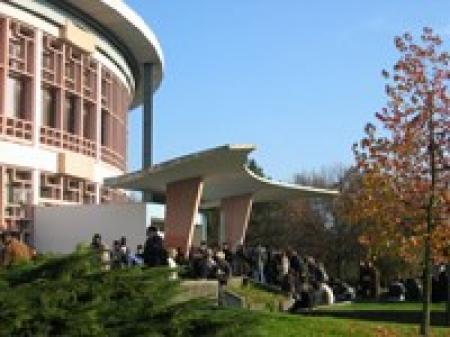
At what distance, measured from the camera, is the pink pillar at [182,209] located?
1405 inches

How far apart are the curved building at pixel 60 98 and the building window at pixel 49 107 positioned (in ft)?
0.14

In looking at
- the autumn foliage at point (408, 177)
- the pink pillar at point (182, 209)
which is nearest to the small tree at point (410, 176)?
the autumn foliage at point (408, 177)

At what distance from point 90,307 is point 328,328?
7643 millimetres

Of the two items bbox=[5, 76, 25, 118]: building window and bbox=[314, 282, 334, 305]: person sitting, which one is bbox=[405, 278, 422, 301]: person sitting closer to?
bbox=[314, 282, 334, 305]: person sitting

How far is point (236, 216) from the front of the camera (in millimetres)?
46500

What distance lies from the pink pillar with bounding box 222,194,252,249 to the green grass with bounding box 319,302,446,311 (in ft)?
62.4

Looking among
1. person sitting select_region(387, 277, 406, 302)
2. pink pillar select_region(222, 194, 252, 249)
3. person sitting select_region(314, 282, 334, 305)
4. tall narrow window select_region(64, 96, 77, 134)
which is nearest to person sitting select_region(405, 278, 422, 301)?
person sitting select_region(387, 277, 406, 302)

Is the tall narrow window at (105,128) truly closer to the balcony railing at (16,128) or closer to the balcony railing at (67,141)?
the balcony railing at (67,141)

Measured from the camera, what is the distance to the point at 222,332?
8.53 metres

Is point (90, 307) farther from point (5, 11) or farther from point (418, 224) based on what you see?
point (5, 11)

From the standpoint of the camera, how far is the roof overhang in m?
45.6

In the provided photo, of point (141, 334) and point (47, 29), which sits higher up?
point (47, 29)

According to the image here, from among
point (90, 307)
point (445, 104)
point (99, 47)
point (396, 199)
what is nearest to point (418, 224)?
point (396, 199)

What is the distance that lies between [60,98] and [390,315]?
82.6 feet
